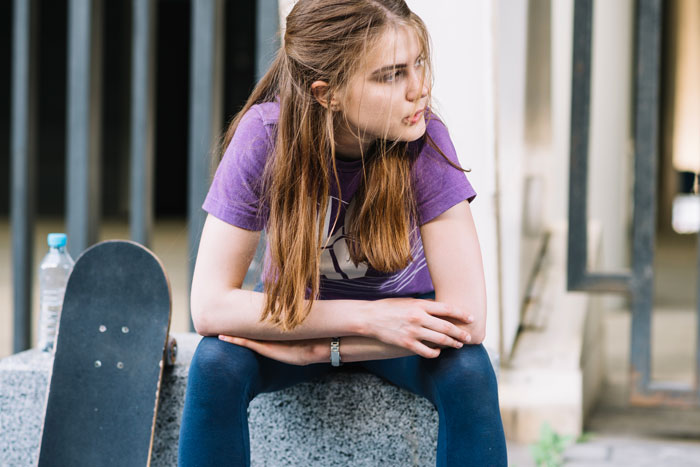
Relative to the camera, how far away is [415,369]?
176 centimetres

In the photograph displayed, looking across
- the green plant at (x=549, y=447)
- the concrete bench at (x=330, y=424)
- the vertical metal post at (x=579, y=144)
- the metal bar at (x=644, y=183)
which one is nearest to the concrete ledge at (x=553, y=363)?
the green plant at (x=549, y=447)

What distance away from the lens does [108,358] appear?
200 cm

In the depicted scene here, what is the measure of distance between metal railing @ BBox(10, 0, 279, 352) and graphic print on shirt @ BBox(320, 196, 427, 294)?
93 centimetres

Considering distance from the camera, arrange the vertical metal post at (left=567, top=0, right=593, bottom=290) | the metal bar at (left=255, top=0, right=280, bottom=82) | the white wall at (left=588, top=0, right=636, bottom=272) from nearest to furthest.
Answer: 1. the metal bar at (left=255, top=0, right=280, bottom=82)
2. the vertical metal post at (left=567, top=0, right=593, bottom=290)
3. the white wall at (left=588, top=0, right=636, bottom=272)

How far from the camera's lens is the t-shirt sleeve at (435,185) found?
1699 mm

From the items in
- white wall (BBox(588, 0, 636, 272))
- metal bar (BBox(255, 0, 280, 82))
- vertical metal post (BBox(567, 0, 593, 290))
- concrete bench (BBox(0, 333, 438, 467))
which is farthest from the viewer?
white wall (BBox(588, 0, 636, 272))

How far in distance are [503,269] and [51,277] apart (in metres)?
1.57

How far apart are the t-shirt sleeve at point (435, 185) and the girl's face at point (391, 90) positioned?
0.29 ft

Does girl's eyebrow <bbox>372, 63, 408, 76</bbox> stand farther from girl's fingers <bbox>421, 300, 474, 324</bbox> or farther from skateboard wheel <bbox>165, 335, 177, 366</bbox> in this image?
skateboard wheel <bbox>165, 335, 177, 366</bbox>

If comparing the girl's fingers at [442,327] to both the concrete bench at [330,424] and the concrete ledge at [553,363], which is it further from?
the concrete ledge at [553,363]

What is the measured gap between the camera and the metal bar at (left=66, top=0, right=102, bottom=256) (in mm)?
2898

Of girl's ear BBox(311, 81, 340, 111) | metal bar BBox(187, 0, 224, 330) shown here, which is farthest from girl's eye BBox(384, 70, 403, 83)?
metal bar BBox(187, 0, 224, 330)

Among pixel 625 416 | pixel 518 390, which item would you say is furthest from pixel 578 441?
pixel 625 416

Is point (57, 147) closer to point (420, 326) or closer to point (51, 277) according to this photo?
point (51, 277)
